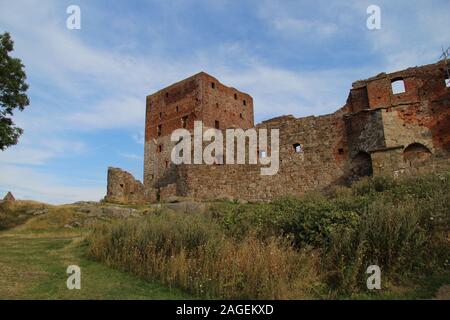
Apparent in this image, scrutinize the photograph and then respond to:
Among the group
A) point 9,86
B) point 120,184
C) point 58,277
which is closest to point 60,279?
point 58,277

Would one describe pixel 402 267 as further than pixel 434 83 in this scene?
No

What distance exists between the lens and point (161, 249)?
23.5 ft

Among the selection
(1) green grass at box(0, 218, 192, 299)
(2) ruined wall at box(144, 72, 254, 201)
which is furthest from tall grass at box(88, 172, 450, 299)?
(2) ruined wall at box(144, 72, 254, 201)

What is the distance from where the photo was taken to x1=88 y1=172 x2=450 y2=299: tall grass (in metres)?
5.65

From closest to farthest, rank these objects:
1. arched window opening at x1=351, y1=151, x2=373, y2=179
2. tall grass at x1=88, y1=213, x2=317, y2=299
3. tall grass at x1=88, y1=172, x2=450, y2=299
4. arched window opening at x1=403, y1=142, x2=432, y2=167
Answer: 1. tall grass at x1=88, y1=213, x2=317, y2=299
2. tall grass at x1=88, y1=172, x2=450, y2=299
3. arched window opening at x1=403, y1=142, x2=432, y2=167
4. arched window opening at x1=351, y1=151, x2=373, y2=179

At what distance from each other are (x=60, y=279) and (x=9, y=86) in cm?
1416

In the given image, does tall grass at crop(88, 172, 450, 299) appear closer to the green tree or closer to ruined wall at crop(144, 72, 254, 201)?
the green tree

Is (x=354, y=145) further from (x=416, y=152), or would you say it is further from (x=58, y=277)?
(x=58, y=277)

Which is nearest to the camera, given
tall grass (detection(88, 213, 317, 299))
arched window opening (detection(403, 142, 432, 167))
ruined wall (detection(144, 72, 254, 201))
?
tall grass (detection(88, 213, 317, 299))

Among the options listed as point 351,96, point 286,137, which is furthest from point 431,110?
point 286,137

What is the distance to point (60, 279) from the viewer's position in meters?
6.45

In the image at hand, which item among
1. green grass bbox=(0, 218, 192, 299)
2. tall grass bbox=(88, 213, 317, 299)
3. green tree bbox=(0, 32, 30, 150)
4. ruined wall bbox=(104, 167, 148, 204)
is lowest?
green grass bbox=(0, 218, 192, 299)
